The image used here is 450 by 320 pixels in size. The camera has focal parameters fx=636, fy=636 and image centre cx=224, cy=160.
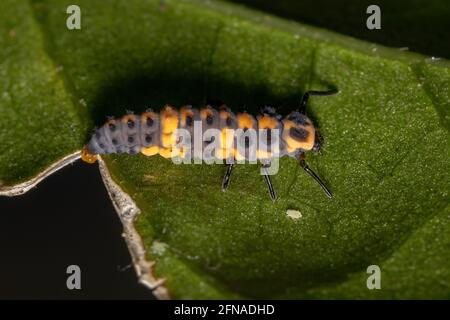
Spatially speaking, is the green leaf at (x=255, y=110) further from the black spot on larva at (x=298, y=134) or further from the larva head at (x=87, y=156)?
the black spot on larva at (x=298, y=134)

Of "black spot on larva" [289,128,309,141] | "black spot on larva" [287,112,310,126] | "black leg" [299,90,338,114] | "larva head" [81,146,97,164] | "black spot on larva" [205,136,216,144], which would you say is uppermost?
"black leg" [299,90,338,114]

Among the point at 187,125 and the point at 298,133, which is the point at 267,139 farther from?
the point at 187,125

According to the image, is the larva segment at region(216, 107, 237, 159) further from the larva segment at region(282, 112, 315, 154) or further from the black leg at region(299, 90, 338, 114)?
the black leg at region(299, 90, 338, 114)

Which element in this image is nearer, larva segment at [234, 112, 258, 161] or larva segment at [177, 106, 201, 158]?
larva segment at [177, 106, 201, 158]

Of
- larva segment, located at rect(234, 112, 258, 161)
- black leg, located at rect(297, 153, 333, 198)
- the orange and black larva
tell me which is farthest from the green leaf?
larva segment, located at rect(234, 112, 258, 161)

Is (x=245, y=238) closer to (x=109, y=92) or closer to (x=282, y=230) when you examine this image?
(x=282, y=230)

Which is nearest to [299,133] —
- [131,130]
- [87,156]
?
[131,130]
